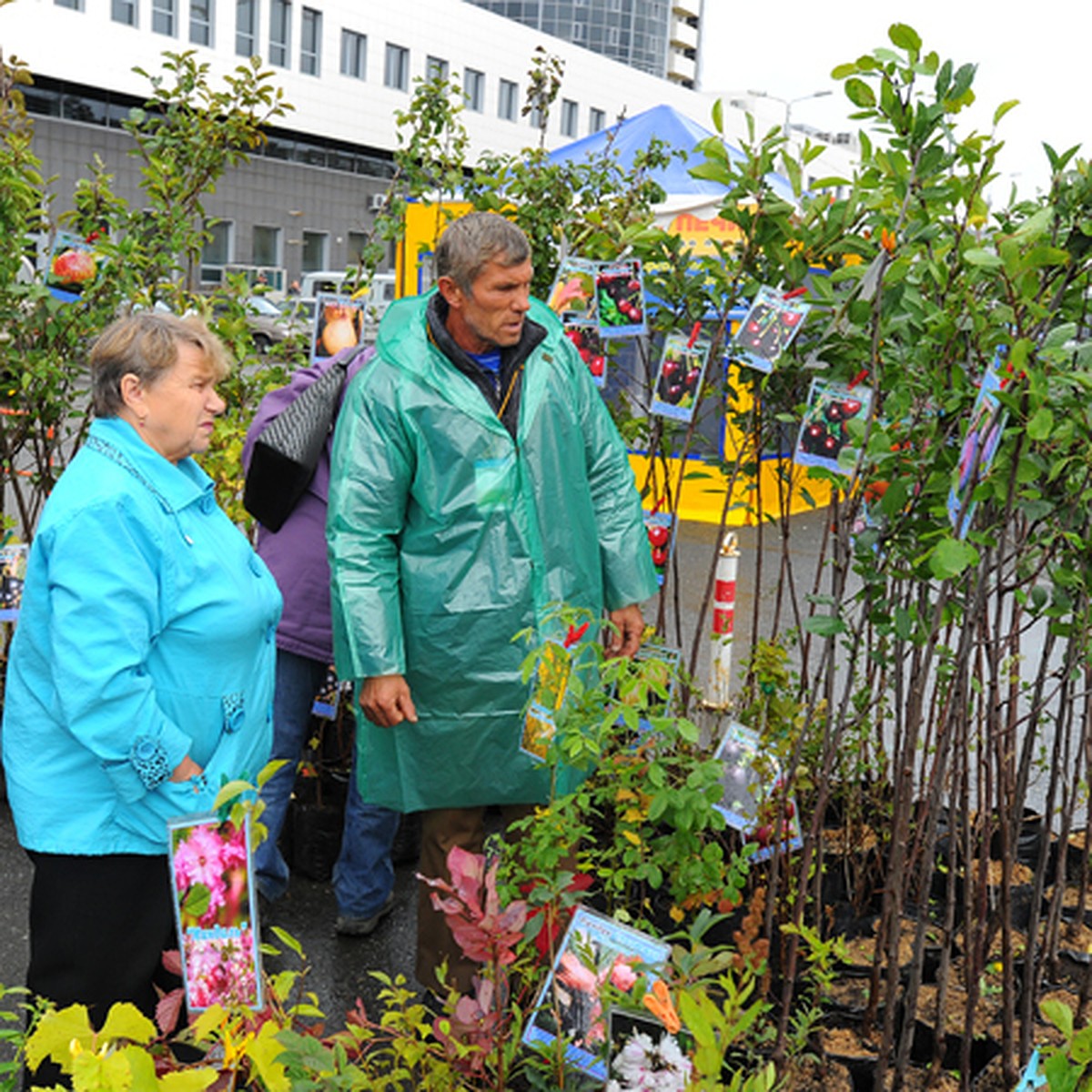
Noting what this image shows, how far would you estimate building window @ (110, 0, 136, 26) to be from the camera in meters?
30.0

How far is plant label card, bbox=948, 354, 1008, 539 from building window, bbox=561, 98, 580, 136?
44.1 metres

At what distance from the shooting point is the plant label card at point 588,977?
1693 millimetres

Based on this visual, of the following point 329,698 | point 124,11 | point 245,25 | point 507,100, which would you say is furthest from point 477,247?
point 507,100

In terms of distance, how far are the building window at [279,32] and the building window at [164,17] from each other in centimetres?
319

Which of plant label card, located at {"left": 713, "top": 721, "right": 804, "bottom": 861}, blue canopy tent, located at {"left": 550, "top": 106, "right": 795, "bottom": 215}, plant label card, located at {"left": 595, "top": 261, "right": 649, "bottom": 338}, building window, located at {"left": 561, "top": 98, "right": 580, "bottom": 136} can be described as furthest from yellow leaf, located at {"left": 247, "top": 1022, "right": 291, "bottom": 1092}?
building window, located at {"left": 561, "top": 98, "right": 580, "bottom": 136}

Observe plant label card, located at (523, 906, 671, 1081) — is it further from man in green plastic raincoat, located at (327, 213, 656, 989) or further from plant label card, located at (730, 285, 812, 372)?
plant label card, located at (730, 285, 812, 372)

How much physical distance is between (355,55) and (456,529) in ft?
123

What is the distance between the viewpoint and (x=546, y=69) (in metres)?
5.54

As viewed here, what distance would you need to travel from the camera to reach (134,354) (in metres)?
2.27

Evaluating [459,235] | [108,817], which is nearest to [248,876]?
[108,817]

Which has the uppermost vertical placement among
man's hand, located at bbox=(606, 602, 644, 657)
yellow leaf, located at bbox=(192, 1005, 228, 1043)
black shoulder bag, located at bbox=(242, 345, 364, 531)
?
black shoulder bag, located at bbox=(242, 345, 364, 531)

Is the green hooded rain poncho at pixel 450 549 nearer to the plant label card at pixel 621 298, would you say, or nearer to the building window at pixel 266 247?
the plant label card at pixel 621 298

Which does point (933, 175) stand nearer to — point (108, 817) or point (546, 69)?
point (108, 817)

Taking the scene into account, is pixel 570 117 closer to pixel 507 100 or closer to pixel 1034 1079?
pixel 507 100
